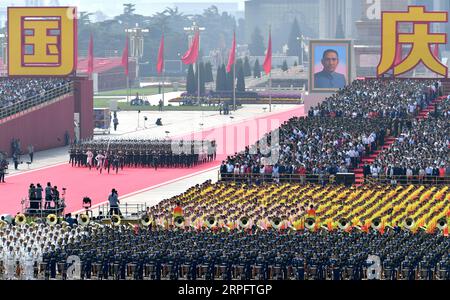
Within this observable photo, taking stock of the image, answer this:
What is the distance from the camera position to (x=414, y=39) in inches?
3912

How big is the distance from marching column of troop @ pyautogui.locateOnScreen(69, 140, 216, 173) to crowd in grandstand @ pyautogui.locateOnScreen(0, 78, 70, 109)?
9.17 metres

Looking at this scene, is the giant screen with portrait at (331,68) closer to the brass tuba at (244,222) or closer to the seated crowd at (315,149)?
the seated crowd at (315,149)

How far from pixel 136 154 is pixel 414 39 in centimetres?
2366

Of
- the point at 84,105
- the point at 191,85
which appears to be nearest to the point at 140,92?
the point at 191,85

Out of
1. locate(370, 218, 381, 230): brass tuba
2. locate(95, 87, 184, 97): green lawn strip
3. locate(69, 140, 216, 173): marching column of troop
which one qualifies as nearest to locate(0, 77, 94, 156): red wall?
locate(69, 140, 216, 173): marching column of troop

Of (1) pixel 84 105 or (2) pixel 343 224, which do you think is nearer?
(2) pixel 343 224

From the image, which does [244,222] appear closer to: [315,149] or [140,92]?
[315,149]

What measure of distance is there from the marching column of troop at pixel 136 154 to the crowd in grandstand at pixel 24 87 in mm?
9172

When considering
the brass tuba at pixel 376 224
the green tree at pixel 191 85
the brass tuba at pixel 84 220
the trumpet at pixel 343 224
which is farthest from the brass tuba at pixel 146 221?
the green tree at pixel 191 85

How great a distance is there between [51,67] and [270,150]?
30.0 meters

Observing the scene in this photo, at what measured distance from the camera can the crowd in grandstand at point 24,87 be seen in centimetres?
9444

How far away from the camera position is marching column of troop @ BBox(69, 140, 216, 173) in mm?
84250

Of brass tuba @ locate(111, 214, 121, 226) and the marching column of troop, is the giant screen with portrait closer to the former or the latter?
the marching column of troop

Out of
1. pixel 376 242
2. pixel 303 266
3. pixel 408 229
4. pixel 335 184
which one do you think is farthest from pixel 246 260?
pixel 335 184
